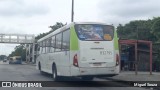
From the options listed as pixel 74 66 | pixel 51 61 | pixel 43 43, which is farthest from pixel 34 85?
pixel 43 43

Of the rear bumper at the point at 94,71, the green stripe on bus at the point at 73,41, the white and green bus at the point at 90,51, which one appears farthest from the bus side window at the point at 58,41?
the rear bumper at the point at 94,71

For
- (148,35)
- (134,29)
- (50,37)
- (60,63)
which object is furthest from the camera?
(134,29)

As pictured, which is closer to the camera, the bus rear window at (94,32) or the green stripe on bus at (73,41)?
the green stripe on bus at (73,41)

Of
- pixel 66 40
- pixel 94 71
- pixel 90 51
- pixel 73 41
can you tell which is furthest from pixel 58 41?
pixel 94 71

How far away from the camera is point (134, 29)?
86.1 metres

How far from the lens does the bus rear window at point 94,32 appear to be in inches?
704

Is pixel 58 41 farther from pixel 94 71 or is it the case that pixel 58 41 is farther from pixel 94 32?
pixel 94 71

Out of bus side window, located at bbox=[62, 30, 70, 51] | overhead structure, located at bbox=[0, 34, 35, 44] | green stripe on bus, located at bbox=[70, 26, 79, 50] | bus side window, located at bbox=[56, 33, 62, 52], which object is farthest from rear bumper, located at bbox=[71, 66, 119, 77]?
overhead structure, located at bbox=[0, 34, 35, 44]

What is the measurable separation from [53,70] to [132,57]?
1894 cm

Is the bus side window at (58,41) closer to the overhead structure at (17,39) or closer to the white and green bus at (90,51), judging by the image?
the white and green bus at (90,51)

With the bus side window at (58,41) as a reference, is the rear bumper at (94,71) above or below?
below

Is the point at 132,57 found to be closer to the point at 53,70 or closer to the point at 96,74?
the point at 53,70

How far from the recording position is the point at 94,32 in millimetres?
18156

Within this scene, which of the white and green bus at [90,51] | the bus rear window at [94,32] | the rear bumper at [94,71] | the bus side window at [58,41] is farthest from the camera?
the bus side window at [58,41]
